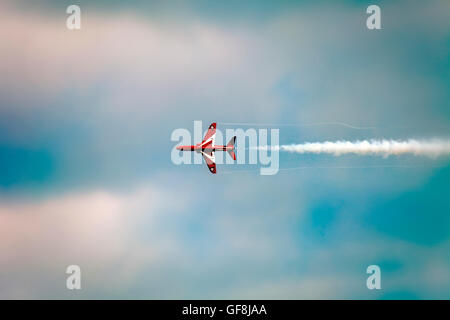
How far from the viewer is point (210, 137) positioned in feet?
358

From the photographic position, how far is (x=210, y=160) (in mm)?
108688

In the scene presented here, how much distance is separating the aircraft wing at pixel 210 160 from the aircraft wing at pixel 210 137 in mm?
1418

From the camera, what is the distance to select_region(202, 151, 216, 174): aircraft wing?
108250 millimetres

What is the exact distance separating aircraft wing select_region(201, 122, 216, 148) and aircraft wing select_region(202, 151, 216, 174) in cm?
142

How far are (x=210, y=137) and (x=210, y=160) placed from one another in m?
3.89

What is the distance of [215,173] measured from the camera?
109 metres

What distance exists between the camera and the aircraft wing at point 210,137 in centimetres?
10794

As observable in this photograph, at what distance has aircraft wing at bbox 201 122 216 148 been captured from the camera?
108m

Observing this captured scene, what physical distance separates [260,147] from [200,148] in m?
10.1

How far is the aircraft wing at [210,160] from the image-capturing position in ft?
355
